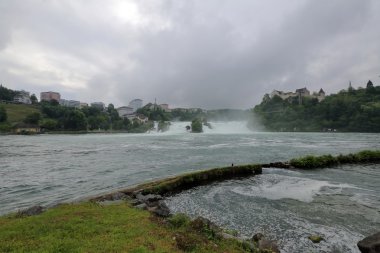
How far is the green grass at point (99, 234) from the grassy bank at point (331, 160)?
68.4 feet

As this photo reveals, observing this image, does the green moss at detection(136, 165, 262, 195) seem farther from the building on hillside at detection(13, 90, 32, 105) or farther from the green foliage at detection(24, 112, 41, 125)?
the building on hillside at detection(13, 90, 32, 105)

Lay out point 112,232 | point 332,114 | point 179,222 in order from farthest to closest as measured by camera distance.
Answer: point 332,114
point 179,222
point 112,232

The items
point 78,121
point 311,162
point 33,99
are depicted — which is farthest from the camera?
point 33,99

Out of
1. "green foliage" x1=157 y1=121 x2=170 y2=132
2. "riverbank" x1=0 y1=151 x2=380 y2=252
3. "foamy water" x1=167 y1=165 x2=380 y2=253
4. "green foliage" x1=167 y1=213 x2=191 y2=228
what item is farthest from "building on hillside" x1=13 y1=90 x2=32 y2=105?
"green foliage" x1=167 y1=213 x2=191 y2=228

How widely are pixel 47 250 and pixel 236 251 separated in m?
5.01

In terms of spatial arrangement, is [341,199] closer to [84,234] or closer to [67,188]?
[84,234]

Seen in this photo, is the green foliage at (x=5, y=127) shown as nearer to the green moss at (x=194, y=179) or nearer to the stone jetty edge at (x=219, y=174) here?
the stone jetty edge at (x=219, y=174)

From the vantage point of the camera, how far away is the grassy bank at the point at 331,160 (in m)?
26.9

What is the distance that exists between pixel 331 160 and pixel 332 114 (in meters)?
117

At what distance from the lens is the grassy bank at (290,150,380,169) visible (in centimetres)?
2691

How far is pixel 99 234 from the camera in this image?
790 cm

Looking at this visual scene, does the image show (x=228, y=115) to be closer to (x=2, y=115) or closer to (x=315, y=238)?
(x=2, y=115)

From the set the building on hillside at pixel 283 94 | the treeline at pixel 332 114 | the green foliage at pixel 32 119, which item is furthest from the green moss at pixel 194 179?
the building on hillside at pixel 283 94

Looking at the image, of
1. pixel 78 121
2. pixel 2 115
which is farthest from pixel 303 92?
pixel 2 115
